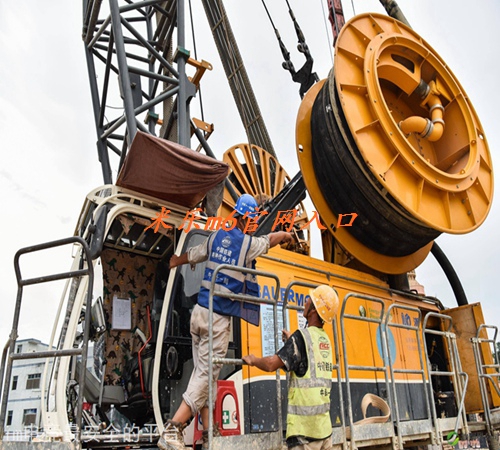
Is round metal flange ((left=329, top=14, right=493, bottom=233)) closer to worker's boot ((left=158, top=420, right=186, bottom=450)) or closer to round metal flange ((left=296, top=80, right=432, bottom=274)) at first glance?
round metal flange ((left=296, top=80, right=432, bottom=274))

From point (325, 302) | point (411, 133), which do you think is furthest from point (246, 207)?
point (411, 133)

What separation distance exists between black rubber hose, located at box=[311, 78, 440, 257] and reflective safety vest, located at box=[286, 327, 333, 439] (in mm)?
2545

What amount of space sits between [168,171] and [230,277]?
997 millimetres

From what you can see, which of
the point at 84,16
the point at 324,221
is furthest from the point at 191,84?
the point at 324,221

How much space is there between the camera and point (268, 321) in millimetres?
3959

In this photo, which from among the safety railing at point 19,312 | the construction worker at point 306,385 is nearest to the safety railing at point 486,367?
the construction worker at point 306,385

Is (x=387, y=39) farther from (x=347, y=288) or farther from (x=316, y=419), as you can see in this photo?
(x=316, y=419)

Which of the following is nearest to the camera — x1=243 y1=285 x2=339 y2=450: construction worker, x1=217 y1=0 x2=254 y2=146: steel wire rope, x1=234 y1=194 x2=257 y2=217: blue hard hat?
x1=243 y1=285 x2=339 y2=450: construction worker

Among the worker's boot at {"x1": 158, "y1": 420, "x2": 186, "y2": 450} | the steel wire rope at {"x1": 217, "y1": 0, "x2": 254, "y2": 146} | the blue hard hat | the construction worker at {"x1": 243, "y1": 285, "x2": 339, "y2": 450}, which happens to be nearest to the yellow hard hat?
the construction worker at {"x1": 243, "y1": 285, "x2": 339, "y2": 450}

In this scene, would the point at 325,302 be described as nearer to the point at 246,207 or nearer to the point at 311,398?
the point at 311,398

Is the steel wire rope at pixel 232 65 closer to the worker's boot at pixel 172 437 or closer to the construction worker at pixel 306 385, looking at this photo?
the construction worker at pixel 306 385

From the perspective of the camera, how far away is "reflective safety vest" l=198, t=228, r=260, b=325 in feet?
11.1

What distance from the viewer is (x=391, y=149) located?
17.1ft

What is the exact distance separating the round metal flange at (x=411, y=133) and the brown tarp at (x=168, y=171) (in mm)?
1839
